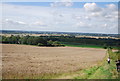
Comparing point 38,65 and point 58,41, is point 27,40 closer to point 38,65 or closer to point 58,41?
point 58,41

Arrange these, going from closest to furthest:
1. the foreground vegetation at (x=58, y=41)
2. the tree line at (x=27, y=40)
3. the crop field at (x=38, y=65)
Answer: the crop field at (x=38, y=65), the tree line at (x=27, y=40), the foreground vegetation at (x=58, y=41)

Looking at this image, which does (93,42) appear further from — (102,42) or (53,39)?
(53,39)

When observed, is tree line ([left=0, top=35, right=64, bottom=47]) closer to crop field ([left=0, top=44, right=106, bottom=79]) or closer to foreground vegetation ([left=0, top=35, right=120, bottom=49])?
foreground vegetation ([left=0, top=35, right=120, bottom=49])

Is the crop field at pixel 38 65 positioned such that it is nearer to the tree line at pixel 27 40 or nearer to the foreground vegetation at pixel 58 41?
the foreground vegetation at pixel 58 41

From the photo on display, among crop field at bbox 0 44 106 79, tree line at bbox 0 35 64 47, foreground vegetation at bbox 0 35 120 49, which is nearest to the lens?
crop field at bbox 0 44 106 79

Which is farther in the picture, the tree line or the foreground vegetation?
the foreground vegetation

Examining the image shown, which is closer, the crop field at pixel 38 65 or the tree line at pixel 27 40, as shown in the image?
the crop field at pixel 38 65

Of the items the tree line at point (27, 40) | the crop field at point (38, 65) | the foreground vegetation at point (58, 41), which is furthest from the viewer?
the foreground vegetation at point (58, 41)

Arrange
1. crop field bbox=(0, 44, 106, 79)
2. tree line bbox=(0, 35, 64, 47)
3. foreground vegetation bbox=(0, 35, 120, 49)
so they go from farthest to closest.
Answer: foreground vegetation bbox=(0, 35, 120, 49) < tree line bbox=(0, 35, 64, 47) < crop field bbox=(0, 44, 106, 79)

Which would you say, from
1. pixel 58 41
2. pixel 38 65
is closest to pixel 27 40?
pixel 58 41

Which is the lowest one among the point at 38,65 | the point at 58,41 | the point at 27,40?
→ the point at 38,65

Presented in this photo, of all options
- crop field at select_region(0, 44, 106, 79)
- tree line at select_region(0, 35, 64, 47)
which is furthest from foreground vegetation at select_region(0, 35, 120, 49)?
crop field at select_region(0, 44, 106, 79)

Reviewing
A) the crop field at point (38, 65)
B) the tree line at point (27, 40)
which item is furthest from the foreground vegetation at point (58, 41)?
the crop field at point (38, 65)

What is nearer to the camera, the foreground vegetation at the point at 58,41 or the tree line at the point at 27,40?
the tree line at the point at 27,40
